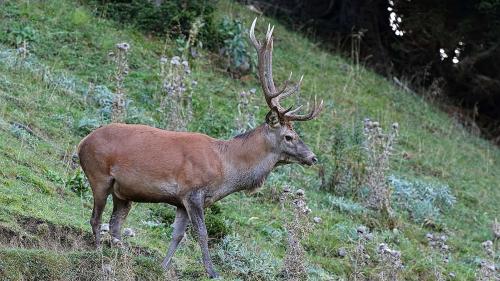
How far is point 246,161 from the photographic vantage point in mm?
8875

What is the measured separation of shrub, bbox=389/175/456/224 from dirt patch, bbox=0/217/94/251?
20.6 ft

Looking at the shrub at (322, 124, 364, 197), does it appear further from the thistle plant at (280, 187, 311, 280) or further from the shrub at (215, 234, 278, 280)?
the thistle plant at (280, 187, 311, 280)

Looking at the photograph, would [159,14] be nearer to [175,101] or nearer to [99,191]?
[175,101]

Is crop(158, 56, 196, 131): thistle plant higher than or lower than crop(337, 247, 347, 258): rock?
higher

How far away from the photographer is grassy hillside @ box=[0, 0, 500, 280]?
8.87 meters

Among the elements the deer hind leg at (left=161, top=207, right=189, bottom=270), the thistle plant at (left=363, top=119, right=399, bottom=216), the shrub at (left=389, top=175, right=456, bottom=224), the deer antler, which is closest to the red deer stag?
the deer hind leg at (left=161, top=207, right=189, bottom=270)

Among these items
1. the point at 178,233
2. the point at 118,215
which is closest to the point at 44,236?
the point at 118,215

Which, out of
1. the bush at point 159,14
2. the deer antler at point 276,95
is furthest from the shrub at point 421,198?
the deer antler at point 276,95

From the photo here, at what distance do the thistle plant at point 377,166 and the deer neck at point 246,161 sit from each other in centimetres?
423

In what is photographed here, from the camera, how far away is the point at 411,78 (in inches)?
846

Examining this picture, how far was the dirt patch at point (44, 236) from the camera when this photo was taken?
27.3 ft

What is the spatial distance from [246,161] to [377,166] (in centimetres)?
461

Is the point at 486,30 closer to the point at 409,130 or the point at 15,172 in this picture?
the point at 409,130

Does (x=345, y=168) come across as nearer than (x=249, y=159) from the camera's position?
No
